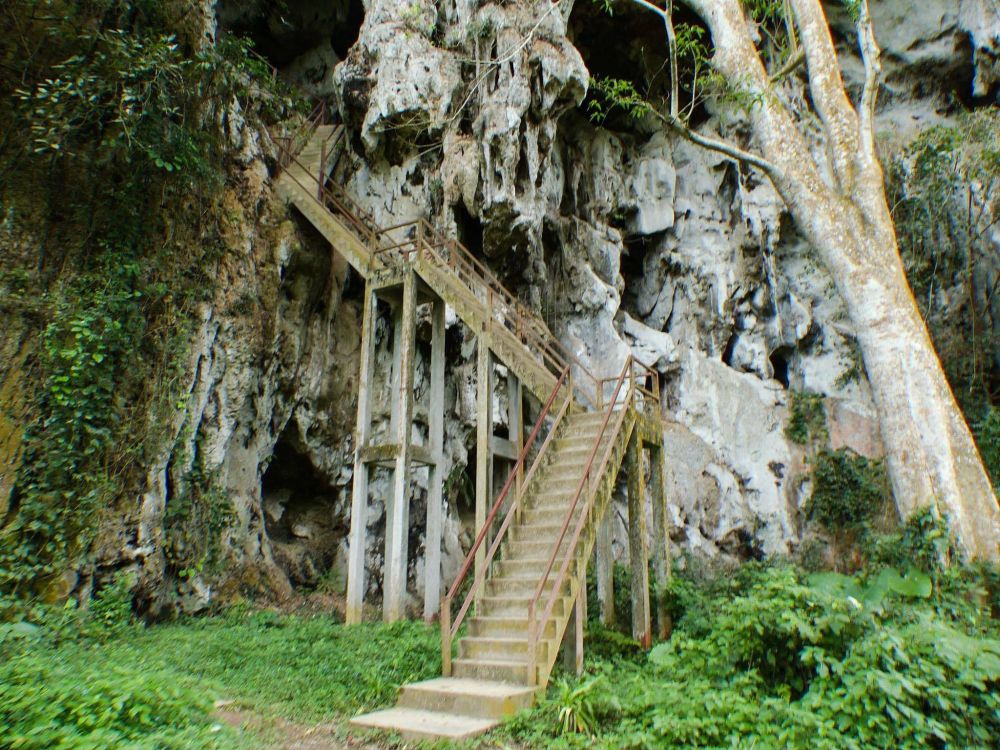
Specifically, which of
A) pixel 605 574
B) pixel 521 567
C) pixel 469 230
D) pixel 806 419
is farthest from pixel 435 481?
pixel 806 419

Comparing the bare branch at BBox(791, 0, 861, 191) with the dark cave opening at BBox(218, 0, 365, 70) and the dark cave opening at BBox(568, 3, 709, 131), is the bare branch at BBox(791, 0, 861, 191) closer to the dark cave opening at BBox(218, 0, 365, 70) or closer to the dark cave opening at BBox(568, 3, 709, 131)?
the dark cave opening at BBox(568, 3, 709, 131)

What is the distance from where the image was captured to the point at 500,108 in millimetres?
13828

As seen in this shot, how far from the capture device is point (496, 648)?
22.5 feet

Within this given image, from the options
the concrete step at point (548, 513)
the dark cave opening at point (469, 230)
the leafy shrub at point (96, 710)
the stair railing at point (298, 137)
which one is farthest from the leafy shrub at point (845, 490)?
the leafy shrub at point (96, 710)

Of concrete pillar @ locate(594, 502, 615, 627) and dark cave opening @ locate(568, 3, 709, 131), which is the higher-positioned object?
dark cave opening @ locate(568, 3, 709, 131)

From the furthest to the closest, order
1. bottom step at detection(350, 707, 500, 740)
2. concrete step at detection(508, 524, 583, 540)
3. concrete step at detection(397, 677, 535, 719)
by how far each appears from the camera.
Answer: concrete step at detection(508, 524, 583, 540) → concrete step at detection(397, 677, 535, 719) → bottom step at detection(350, 707, 500, 740)

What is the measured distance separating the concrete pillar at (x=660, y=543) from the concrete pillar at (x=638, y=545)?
13.2 inches

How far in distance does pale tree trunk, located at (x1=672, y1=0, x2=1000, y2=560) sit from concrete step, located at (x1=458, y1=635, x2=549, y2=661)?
4500 millimetres

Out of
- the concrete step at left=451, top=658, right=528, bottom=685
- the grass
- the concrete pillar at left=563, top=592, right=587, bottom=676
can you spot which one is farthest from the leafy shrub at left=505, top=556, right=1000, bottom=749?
the grass

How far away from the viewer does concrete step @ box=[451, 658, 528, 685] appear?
641 cm

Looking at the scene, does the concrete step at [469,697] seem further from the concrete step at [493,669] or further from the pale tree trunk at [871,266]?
the pale tree trunk at [871,266]

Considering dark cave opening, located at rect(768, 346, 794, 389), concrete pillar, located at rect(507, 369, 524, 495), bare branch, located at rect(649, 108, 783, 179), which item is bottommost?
concrete pillar, located at rect(507, 369, 524, 495)

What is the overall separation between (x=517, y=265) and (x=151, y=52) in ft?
25.8

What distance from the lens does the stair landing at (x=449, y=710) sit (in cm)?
549
